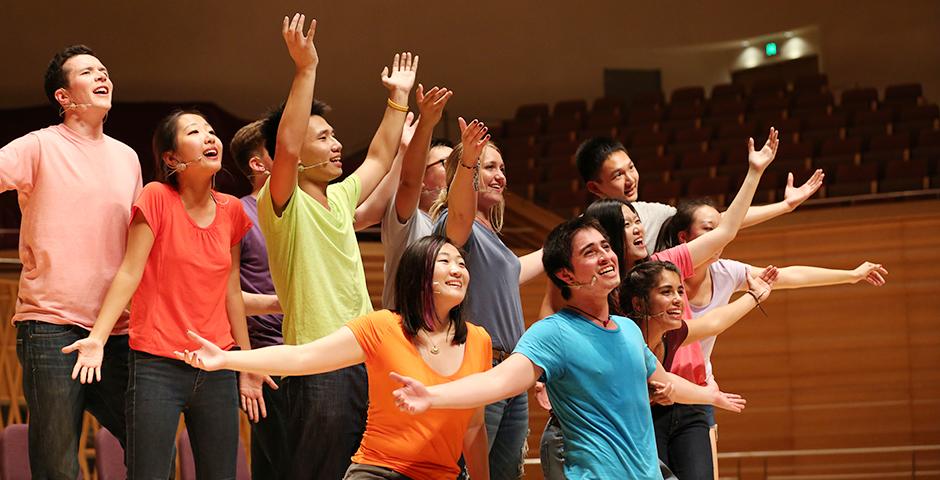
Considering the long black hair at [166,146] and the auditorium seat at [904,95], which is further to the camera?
the auditorium seat at [904,95]

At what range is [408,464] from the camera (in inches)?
103

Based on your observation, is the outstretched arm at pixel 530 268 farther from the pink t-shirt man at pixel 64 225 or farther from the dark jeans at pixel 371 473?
the pink t-shirt man at pixel 64 225

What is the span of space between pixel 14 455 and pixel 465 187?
2.29 metres

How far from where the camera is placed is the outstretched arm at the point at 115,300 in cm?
263

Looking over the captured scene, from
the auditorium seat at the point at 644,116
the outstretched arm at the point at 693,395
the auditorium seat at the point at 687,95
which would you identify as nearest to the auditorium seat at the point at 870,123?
the auditorium seat at the point at 687,95

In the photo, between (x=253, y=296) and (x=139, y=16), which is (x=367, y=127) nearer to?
(x=139, y=16)

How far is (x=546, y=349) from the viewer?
264 centimetres

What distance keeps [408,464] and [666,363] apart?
1.02 meters

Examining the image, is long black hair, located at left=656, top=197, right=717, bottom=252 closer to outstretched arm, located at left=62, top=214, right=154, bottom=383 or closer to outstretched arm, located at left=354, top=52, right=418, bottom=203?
outstretched arm, located at left=354, top=52, right=418, bottom=203

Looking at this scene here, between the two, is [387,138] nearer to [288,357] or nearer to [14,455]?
[288,357]

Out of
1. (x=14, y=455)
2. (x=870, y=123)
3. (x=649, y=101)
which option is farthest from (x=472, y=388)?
(x=649, y=101)

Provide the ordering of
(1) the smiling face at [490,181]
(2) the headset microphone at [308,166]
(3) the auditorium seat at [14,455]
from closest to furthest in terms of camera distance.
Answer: (2) the headset microphone at [308,166], (1) the smiling face at [490,181], (3) the auditorium seat at [14,455]

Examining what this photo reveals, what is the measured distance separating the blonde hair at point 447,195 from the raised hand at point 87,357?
3.37 feet

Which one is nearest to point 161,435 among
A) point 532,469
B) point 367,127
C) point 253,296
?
point 253,296
